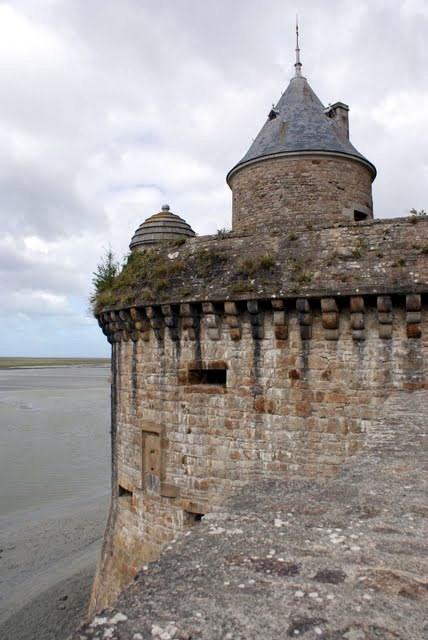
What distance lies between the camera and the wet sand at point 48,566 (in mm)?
11430

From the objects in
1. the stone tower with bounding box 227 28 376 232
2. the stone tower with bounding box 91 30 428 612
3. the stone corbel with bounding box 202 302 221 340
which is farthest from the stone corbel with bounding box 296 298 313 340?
the stone tower with bounding box 227 28 376 232

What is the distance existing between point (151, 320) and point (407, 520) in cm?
583

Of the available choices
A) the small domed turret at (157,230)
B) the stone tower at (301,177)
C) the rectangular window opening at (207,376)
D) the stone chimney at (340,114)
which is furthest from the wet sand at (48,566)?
the stone chimney at (340,114)

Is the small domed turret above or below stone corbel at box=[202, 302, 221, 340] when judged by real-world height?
above

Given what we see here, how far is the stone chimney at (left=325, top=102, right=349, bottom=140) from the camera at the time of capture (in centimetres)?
1349

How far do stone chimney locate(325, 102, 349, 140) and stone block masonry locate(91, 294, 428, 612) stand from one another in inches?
334

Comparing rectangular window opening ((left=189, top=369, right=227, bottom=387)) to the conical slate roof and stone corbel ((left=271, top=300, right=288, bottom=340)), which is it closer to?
stone corbel ((left=271, top=300, right=288, bottom=340))

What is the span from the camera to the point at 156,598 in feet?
6.77

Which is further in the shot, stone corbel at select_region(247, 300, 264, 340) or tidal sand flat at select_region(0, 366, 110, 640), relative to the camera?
tidal sand flat at select_region(0, 366, 110, 640)

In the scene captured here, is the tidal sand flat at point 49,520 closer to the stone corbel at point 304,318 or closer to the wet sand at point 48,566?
the wet sand at point 48,566

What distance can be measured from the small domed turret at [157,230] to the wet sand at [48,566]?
809 centimetres

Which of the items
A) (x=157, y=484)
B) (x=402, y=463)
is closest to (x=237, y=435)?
(x=157, y=484)

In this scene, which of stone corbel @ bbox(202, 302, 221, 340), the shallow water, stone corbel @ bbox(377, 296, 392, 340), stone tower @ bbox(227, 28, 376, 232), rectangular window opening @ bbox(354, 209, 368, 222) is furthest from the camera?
the shallow water

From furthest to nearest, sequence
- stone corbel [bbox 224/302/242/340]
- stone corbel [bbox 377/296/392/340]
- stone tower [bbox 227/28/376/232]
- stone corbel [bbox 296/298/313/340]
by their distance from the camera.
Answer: stone tower [bbox 227/28/376/232], stone corbel [bbox 224/302/242/340], stone corbel [bbox 296/298/313/340], stone corbel [bbox 377/296/392/340]
